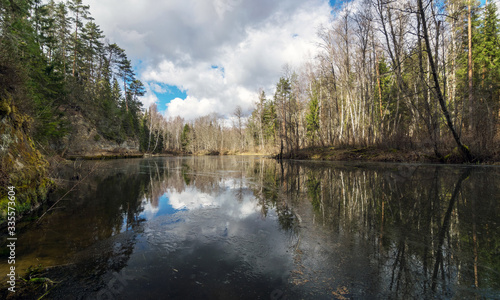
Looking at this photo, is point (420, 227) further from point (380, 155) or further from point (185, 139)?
point (185, 139)

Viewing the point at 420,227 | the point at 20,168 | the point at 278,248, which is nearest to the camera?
the point at 278,248

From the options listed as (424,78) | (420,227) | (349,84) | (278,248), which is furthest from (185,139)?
(420,227)

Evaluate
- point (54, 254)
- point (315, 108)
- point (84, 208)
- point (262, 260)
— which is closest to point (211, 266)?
point (262, 260)

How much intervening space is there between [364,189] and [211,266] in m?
5.91

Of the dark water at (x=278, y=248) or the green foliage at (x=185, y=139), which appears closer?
the dark water at (x=278, y=248)

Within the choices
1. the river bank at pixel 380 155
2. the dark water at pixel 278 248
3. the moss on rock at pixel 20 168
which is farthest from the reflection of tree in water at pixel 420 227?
the river bank at pixel 380 155

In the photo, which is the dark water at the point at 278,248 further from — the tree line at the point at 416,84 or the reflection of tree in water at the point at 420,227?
the tree line at the point at 416,84

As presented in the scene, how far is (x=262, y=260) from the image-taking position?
278cm

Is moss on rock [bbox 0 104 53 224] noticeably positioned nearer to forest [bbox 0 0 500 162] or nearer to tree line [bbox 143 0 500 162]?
forest [bbox 0 0 500 162]

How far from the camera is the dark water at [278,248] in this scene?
2174mm

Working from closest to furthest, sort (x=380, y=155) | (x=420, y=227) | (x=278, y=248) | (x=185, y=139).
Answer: (x=278, y=248) < (x=420, y=227) < (x=380, y=155) < (x=185, y=139)

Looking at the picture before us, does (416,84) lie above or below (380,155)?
above

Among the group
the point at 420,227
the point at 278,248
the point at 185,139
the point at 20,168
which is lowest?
the point at 278,248

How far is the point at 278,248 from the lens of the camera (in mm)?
3105
